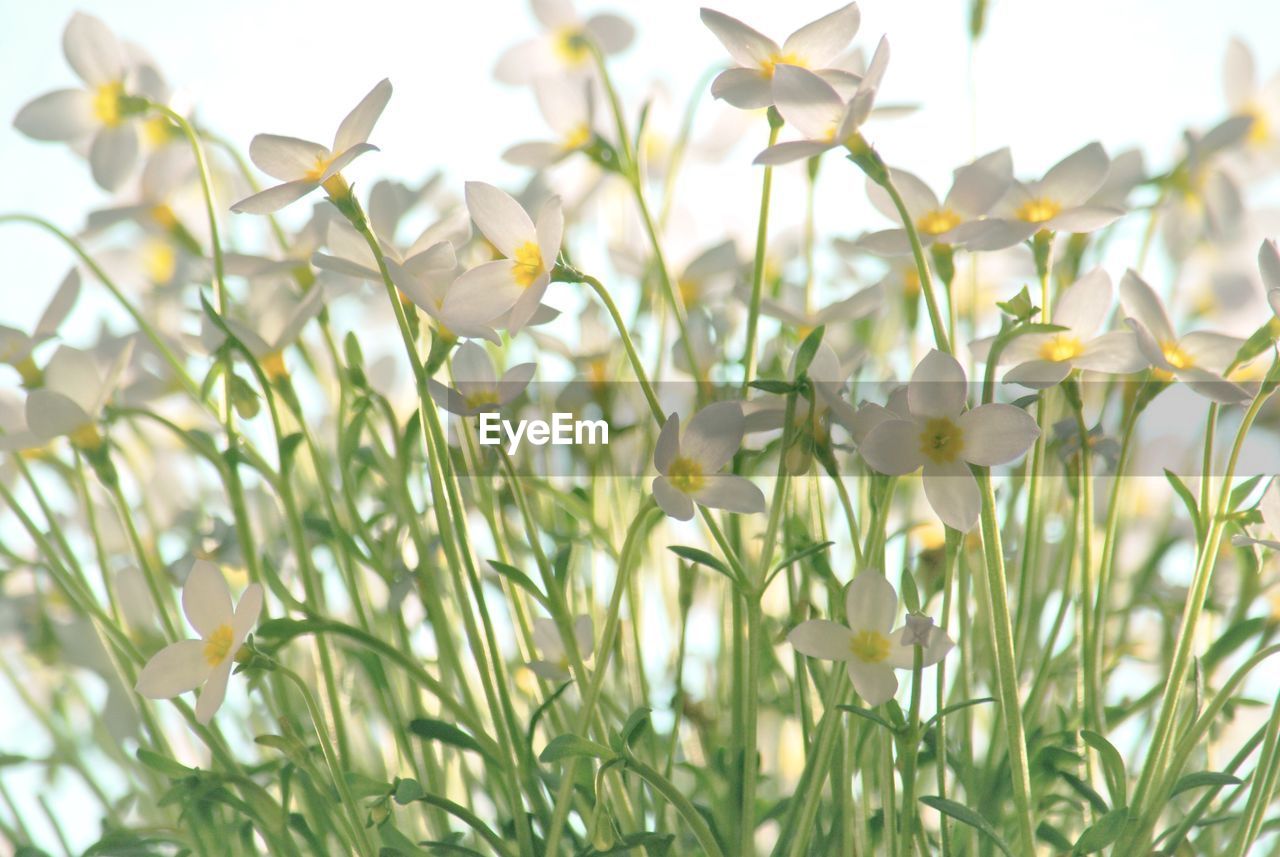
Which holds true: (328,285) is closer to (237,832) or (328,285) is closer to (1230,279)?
(237,832)

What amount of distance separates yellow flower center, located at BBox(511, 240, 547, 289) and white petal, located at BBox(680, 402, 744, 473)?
0.08m

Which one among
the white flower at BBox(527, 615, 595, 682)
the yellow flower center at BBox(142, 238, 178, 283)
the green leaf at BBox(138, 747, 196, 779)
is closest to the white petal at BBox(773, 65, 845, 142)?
the white flower at BBox(527, 615, 595, 682)

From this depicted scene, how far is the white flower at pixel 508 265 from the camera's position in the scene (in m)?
0.38

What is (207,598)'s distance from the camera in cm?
42

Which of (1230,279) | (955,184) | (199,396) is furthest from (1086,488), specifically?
(199,396)

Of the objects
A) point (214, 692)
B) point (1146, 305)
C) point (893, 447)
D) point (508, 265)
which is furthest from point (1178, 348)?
point (214, 692)

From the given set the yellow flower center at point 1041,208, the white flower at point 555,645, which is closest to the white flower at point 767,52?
the yellow flower center at point 1041,208

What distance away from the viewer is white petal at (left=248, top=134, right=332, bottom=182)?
1.39ft

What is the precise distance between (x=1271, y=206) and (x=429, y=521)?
505 millimetres

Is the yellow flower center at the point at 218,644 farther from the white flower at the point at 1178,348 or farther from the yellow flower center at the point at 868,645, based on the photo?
the white flower at the point at 1178,348

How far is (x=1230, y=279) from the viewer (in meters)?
0.63

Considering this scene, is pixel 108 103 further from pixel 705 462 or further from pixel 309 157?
pixel 705 462

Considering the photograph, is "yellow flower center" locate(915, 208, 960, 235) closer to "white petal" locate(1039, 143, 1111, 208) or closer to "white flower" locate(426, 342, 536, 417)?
"white petal" locate(1039, 143, 1111, 208)

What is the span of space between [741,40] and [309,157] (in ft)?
0.53
